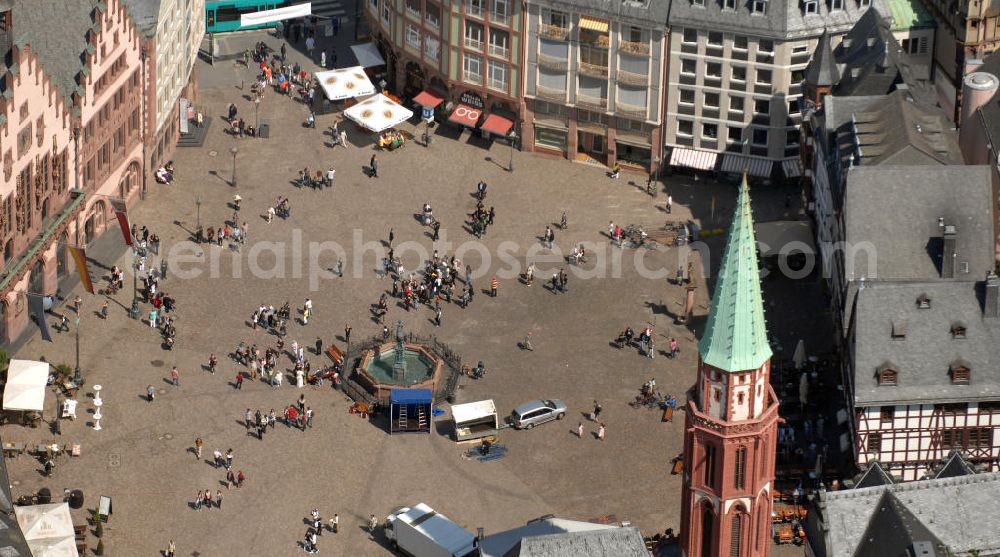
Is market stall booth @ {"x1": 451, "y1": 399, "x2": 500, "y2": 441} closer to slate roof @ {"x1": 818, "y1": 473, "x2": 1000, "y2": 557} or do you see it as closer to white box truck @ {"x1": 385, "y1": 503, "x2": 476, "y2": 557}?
white box truck @ {"x1": 385, "y1": 503, "x2": 476, "y2": 557}

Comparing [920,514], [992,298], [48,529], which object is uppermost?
[992,298]

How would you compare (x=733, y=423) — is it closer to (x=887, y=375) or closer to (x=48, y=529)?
(x=887, y=375)

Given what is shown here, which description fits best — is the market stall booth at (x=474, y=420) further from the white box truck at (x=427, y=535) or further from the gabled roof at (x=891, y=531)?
the gabled roof at (x=891, y=531)

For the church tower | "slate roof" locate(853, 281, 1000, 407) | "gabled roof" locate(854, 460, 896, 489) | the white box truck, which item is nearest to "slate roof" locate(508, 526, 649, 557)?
the church tower

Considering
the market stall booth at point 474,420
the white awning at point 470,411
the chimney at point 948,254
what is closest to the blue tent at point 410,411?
the white awning at point 470,411

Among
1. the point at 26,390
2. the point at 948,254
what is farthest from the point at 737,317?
the point at 26,390
